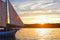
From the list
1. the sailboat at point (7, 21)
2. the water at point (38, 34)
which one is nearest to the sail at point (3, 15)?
the sailboat at point (7, 21)

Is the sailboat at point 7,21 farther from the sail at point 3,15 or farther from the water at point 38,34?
the water at point 38,34

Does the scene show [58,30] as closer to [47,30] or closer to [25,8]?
[47,30]

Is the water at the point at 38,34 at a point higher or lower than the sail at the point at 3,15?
lower

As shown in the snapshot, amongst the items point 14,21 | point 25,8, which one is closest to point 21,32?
point 14,21

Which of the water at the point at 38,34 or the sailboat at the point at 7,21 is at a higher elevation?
the sailboat at the point at 7,21

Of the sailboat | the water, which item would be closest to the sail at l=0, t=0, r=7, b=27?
the sailboat

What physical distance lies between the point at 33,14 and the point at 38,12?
0.20 feet

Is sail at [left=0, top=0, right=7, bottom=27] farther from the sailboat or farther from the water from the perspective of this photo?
the water

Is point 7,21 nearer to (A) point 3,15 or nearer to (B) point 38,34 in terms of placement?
(A) point 3,15

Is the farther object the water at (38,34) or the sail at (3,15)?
the water at (38,34)

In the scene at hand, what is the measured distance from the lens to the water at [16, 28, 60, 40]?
79 centimetres

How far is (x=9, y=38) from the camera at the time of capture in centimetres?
57

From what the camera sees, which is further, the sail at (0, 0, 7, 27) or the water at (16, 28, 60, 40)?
the water at (16, 28, 60, 40)

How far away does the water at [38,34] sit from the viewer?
79 cm
